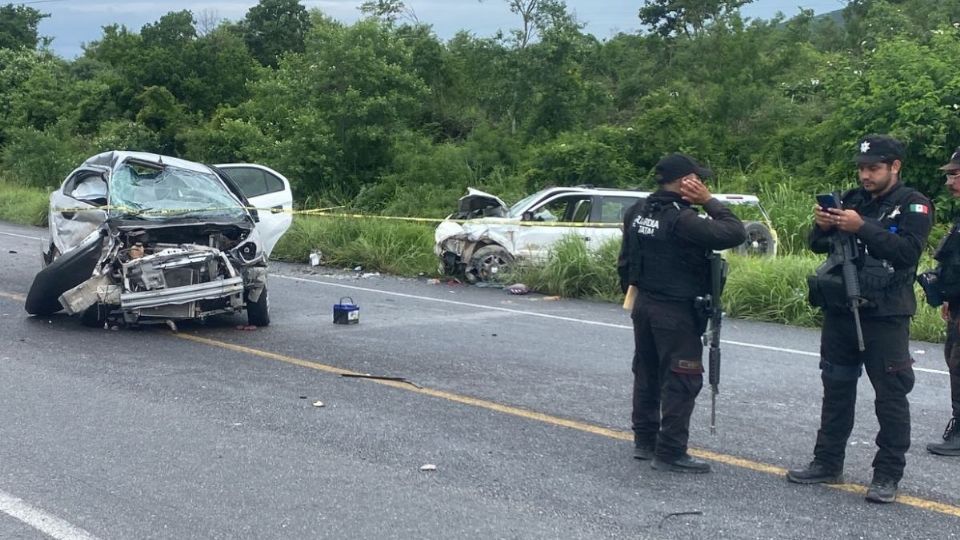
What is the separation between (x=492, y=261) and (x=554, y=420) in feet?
26.5

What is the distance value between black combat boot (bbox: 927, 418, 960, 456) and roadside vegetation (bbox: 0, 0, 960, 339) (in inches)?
195

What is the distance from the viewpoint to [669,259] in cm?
574

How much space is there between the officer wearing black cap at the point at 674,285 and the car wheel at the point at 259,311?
18.0 ft

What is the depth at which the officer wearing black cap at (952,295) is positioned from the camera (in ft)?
20.1

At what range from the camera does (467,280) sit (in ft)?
50.3

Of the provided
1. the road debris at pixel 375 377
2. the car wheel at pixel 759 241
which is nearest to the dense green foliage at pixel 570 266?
the car wheel at pixel 759 241

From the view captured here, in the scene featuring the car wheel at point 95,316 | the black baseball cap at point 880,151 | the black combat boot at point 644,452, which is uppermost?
the black baseball cap at point 880,151

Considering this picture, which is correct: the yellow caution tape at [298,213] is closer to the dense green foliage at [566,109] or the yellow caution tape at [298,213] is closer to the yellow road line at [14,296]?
the yellow road line at [14,296]

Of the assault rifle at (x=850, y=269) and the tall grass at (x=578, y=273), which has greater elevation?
the assault rifle at (x=850, y=269)

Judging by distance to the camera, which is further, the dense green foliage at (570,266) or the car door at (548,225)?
the car door at (548,225)

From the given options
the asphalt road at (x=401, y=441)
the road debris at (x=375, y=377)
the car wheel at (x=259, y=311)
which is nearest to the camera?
the asphalt road at (x=401, y=441)

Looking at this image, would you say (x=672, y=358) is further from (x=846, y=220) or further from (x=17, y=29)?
(x=17, y=29)

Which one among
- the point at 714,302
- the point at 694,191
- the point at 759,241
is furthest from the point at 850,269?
the point at 759,241

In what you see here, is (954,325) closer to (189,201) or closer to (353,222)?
(189,201)
